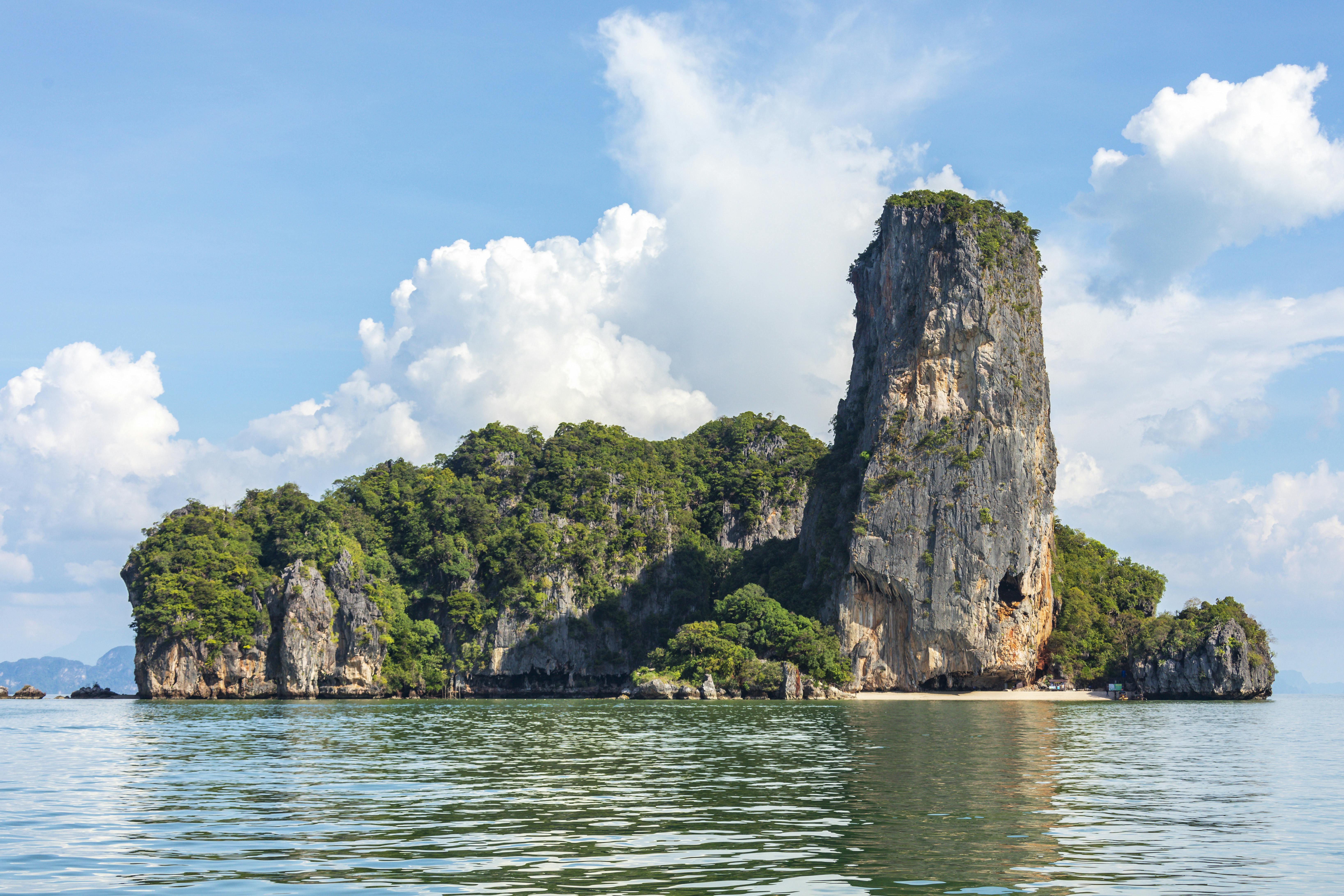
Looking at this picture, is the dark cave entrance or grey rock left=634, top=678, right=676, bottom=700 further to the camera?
the dark cave entrance

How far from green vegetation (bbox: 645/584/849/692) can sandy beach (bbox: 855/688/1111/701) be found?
156 inches

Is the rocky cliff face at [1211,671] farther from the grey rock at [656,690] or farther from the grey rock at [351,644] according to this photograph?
the grey rock at [351,644]

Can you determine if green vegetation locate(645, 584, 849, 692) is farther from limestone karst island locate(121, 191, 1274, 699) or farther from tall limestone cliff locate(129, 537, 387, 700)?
tall limestone cliff locate(129, 537, 387, 700)

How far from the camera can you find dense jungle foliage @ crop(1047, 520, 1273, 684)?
7719cm

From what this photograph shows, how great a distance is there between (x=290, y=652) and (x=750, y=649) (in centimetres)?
3796

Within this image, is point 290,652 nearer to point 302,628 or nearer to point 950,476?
point 302,628

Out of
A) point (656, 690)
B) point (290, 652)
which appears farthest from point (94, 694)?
point (656, 690)

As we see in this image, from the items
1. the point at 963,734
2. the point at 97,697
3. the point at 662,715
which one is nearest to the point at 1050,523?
the point at 662,715

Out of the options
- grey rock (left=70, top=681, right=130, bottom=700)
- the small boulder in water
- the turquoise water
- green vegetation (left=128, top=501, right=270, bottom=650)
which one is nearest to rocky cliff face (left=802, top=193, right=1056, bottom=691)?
the turquoise water

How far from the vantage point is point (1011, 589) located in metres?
84.2

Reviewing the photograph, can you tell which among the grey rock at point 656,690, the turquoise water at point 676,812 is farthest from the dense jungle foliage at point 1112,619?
the turquoise water at point 676,812

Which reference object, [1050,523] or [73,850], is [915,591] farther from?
[73,850]

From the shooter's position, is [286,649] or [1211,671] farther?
[286,649]

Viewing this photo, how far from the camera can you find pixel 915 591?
81750 mm
